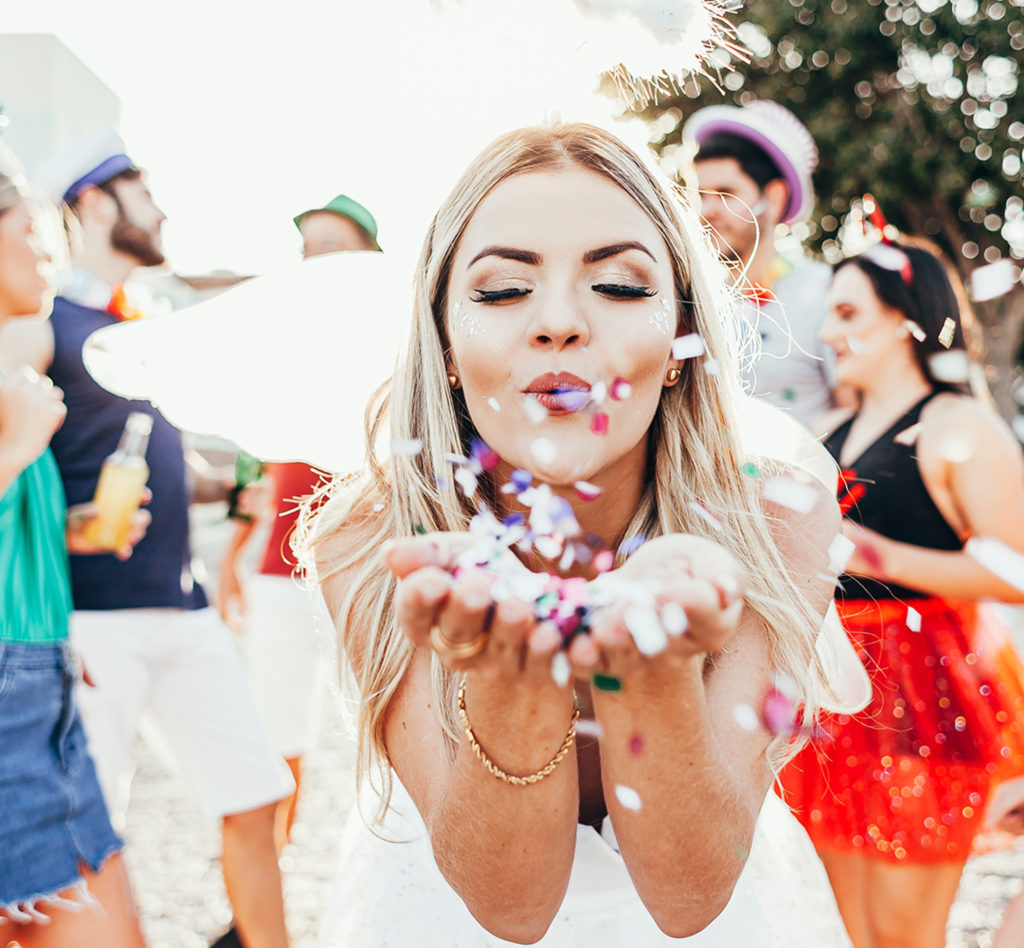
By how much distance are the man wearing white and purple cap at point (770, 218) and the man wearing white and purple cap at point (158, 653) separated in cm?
228

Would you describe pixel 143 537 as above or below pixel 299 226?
below

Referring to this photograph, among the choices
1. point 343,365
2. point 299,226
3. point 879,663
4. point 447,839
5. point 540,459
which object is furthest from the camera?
point 299,226

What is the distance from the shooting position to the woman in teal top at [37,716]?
2.10 meters

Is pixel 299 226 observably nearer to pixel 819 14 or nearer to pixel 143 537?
pixel 143 537

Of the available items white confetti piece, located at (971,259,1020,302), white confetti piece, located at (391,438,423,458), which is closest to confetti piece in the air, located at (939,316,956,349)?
white confetti piece, located at (971,259,1020,302)

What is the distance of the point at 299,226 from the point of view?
419cm

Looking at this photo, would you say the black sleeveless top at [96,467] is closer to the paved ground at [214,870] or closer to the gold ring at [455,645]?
the paved ground at [214,870]

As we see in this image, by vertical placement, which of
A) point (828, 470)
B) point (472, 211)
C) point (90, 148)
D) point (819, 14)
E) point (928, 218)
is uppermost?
point (819, 14)

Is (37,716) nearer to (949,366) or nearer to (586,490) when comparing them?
(586,490)

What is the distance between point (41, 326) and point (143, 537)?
2.56 feet

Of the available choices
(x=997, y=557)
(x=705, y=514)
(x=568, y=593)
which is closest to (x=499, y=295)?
(x=705, y=514)

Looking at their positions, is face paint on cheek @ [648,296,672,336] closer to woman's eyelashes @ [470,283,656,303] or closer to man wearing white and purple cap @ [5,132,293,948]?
woman's eyelashes @ [470,283,656,303]

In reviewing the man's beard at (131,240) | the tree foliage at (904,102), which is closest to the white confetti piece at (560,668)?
the man's beard at (131,240)

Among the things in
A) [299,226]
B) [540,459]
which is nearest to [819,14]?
[299,226]
